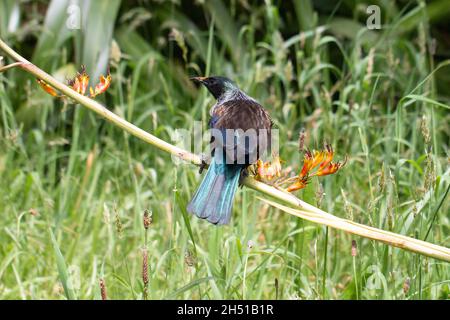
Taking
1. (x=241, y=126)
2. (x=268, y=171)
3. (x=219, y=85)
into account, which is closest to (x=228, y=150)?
(x=241, y=126)

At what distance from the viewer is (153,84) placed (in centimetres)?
426

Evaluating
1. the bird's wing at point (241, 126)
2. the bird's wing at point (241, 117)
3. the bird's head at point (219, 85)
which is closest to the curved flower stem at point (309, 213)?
the bird's wing at point (241, 126)

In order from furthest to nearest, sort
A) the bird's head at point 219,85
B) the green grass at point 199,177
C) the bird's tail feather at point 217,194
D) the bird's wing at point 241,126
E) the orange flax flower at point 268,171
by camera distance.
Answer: the green grass at point 199,177 < the bird's head at point 219,85 < the bird's wing at point 241,126 < the bird's tail feather at point 217,194 < the orange flax flower at point 268,171

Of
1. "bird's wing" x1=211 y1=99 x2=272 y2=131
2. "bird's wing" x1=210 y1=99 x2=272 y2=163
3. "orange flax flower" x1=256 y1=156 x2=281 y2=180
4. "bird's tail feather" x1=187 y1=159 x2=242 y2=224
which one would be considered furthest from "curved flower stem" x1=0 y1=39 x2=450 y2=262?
"bird's wing" x1=211 y1=99 x2=272 y2=131

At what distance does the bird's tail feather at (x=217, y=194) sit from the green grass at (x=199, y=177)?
16 cm

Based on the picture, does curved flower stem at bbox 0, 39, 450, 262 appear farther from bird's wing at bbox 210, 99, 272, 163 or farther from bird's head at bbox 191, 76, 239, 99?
bird's head at bbox 191, 76, 239, 99

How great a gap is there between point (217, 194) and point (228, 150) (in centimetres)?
17

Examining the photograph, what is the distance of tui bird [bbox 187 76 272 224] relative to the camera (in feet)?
5.84

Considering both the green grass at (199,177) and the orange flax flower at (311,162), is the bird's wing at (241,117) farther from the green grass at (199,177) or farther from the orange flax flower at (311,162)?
the orange flax flower at (311,162)

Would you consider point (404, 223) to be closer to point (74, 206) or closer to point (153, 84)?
point (74, 206)

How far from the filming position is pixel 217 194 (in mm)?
1826

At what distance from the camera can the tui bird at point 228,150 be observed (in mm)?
1781

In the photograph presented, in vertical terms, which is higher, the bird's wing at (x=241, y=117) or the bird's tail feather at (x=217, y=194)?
the bird's wing at (x=241, y=117)
